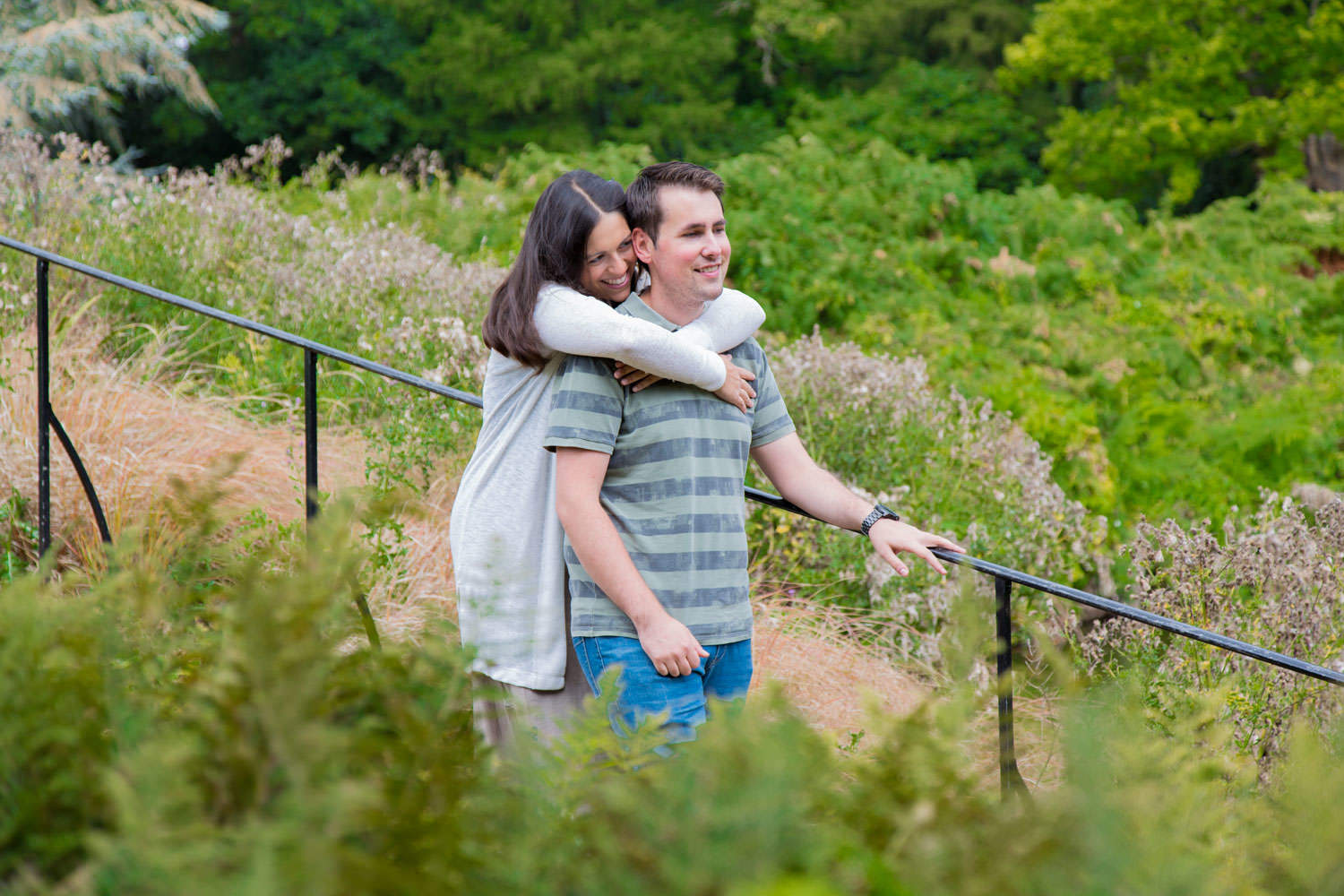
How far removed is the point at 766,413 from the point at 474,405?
755 mm

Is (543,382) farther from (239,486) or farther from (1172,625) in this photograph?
(239,486)

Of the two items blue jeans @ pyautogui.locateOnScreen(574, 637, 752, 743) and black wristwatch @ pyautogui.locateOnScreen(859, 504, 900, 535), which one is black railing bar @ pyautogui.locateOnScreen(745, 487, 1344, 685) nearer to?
black wristwatch @ pyautogui.locateOnScreen(859, 504, 900, 535)

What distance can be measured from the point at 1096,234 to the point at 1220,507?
478 cm

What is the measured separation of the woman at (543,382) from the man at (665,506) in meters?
0.05

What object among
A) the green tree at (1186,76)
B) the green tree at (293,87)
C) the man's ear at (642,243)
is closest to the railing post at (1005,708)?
the man's ear at (642,243)

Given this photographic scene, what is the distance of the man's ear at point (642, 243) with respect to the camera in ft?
7.64

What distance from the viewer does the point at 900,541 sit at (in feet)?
7.69

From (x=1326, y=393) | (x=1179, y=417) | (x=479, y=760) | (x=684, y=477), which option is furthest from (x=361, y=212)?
(x=479, y=760)

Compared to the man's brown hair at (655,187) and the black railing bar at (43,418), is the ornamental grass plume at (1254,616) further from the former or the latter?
the black railing bar at (43,418)

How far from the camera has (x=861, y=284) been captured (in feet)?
28.9

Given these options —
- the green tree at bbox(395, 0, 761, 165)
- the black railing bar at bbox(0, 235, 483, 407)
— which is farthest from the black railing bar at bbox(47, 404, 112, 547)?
the green tree at bbox(395, 0, 761, 165)

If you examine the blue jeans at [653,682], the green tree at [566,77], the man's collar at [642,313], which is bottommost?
the blue jeans at [653,682]

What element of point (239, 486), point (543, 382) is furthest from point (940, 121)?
point (543, 382)

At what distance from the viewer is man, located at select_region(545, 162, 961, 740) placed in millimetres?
2107
